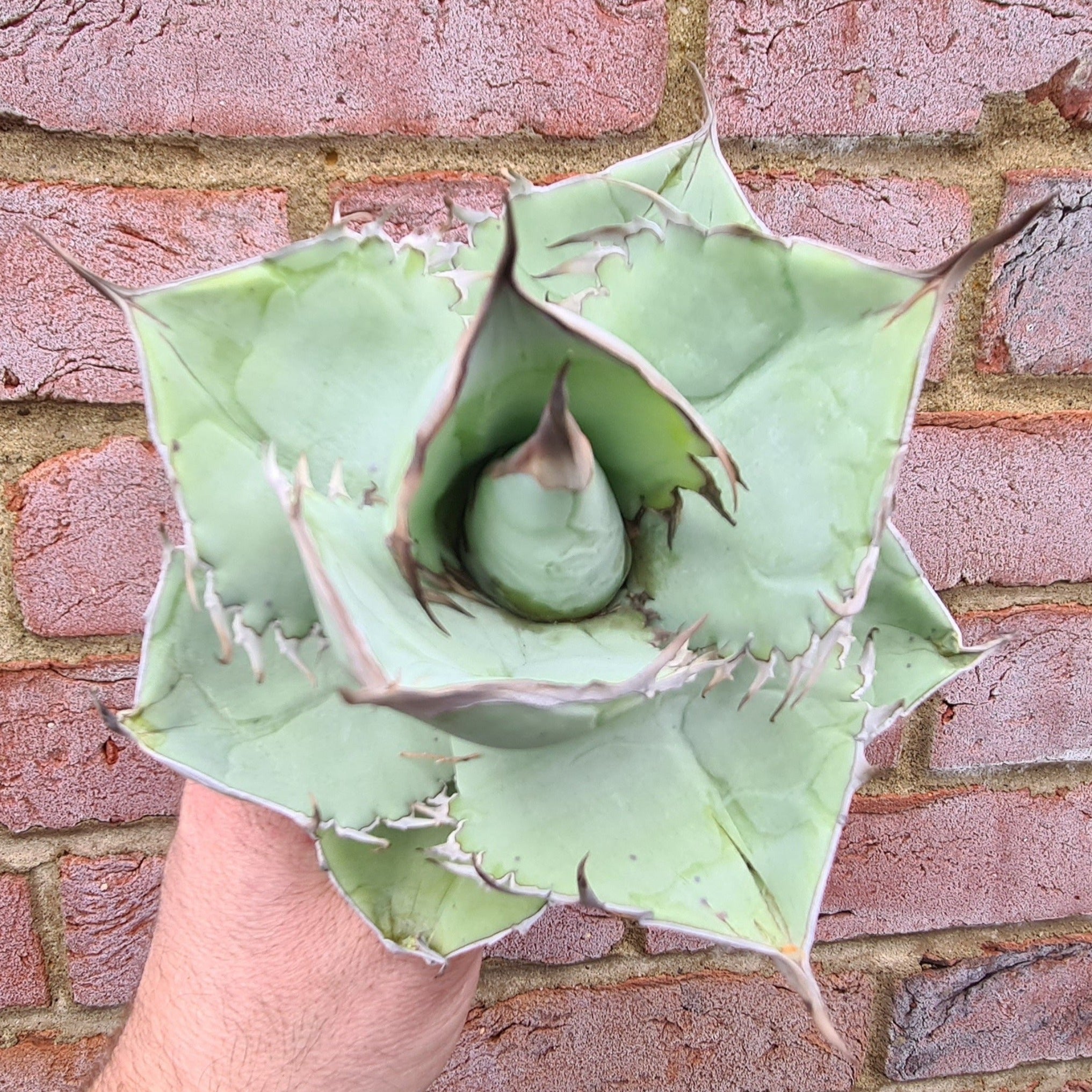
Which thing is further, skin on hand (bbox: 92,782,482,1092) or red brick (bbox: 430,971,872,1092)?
red brick (bbox: 430,971,872,1092)

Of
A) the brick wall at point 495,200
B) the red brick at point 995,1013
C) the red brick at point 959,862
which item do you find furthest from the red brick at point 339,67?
the red brick at point 995,1013

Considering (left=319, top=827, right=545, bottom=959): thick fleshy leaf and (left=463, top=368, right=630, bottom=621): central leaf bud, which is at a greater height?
(left=463, top=368, right=630, bottom=621): central leaf bud

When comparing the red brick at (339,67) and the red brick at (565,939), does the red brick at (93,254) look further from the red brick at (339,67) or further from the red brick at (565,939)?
the red brick at (565,939)

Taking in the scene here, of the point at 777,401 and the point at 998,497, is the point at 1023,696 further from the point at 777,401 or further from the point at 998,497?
the point at 777,401

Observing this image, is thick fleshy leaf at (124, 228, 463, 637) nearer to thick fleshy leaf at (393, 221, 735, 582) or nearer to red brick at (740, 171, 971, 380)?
thick fleshy leaf at (393, 221, 735, 582)

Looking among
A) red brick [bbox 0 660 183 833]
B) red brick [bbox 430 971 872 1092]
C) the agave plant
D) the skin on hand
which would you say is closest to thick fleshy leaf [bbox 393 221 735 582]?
the agave plant

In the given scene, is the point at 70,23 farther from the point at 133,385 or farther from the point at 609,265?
the point at 609,265
